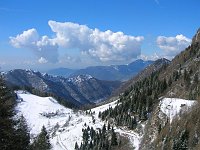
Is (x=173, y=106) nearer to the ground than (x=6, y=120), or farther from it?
farther from it

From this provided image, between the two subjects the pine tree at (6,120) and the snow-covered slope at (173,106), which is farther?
the snow-covered slope at (173,106)

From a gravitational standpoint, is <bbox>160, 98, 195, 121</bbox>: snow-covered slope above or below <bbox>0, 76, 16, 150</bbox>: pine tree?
above

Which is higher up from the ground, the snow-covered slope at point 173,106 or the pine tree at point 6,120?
the snow-covered slope at point 173,106

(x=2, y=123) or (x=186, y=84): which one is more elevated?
(x=186, y=84)

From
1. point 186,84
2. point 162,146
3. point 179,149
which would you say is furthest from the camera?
point 186,84

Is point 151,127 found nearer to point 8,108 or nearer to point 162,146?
point 162,146

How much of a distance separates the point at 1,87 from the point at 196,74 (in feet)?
605

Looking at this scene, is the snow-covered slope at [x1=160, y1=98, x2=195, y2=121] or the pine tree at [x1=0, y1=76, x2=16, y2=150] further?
the snow-covered slope at [x1=160, y1=98, x2=195, y2=121]

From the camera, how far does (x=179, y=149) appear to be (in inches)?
3711

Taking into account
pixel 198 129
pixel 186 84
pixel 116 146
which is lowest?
pixel 116 146

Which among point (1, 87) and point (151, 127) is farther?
point (151, 127)

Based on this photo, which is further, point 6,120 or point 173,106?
point 173,106

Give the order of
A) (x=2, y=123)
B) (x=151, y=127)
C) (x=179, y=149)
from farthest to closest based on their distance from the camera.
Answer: (x=151, y=127), (x=179, y=149), (x=2, y=123)

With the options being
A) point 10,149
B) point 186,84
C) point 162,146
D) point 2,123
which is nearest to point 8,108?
point 2,123
